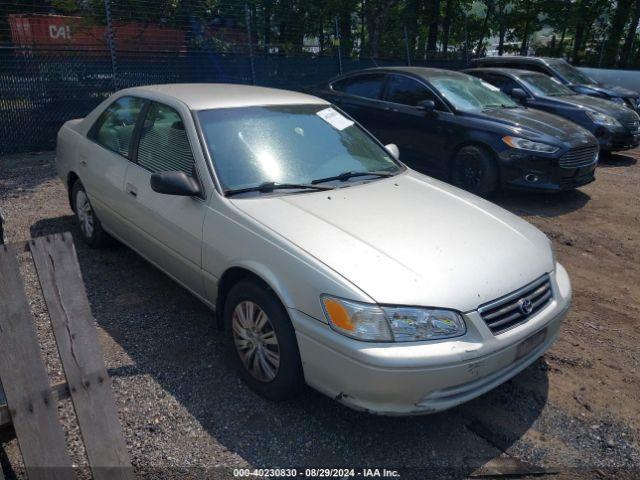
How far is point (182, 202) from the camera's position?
139 inches

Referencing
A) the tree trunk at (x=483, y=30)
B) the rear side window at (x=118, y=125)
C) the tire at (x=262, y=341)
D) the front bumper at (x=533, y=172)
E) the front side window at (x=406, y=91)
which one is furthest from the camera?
the tree trunk at (x=483, y=30)

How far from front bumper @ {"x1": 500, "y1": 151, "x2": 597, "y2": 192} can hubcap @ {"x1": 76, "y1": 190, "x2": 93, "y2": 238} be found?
4758mm

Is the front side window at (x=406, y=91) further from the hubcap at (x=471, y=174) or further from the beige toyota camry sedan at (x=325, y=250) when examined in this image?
the beige toyota camry sedan at (x=325, y=250)

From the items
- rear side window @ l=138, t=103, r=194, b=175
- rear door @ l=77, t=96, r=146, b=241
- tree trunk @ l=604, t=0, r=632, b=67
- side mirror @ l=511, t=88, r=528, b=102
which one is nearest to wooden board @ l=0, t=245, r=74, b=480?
rear side window @ l=138, t=103, r=194, b=175

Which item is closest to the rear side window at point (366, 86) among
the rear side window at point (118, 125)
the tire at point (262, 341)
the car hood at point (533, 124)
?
the car hood at point (533, 124)

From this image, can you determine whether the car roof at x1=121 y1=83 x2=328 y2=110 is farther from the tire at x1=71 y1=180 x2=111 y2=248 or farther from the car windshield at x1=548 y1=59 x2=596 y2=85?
the car windshield at x1=548 y1=59 x2=596 y2=85

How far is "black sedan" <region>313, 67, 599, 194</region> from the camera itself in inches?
263

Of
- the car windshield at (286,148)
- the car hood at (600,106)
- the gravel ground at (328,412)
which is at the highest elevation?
the car windshield at (286,148)

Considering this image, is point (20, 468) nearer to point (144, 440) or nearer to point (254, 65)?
point (144, 440)

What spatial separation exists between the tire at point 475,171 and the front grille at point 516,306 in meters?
3.96

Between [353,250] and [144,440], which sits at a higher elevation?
[353,250]

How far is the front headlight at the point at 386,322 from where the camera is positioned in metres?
2.53

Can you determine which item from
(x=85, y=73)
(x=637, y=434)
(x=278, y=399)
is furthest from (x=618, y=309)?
(x=85, y=73)

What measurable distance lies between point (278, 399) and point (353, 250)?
93 centimetres
